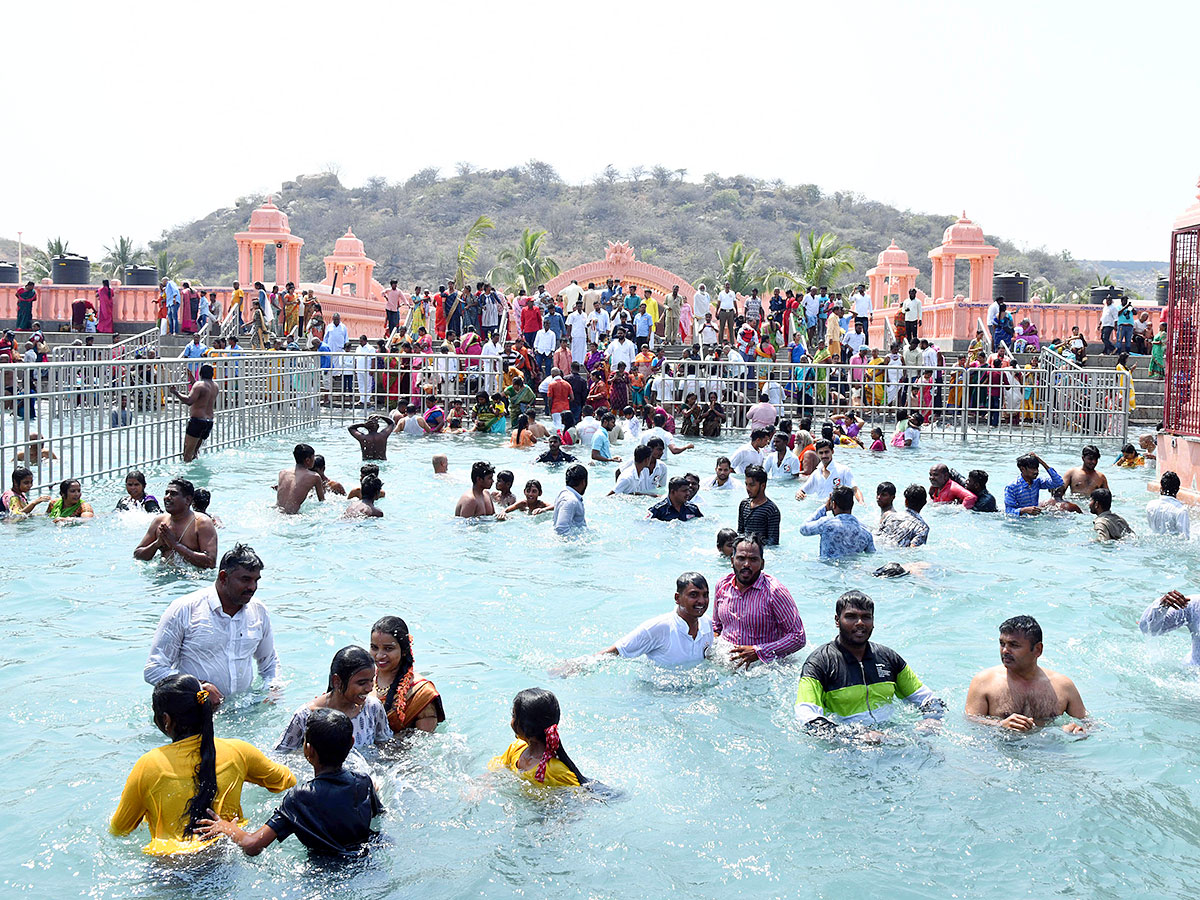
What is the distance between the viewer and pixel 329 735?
15.6 ft

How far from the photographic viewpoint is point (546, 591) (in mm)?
10234

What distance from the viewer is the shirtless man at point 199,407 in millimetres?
15695

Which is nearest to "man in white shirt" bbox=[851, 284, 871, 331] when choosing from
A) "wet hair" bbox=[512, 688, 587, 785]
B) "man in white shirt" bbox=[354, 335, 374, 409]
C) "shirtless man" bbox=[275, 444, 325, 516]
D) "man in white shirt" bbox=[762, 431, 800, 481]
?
"man in white shirt" bbox=[354, 335, 374, 409]

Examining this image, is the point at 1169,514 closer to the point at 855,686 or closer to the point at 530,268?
the point at 855,686

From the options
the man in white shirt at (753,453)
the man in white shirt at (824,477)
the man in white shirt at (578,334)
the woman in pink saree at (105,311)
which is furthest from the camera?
the woman in pink saree at (105,311)

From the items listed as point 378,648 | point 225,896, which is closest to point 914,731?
point 378,648

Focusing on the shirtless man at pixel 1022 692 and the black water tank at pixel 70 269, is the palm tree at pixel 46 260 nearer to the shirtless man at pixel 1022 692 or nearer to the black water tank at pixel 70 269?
the black water tank at pixel 70 269

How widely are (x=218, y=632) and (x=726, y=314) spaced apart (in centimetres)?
2271

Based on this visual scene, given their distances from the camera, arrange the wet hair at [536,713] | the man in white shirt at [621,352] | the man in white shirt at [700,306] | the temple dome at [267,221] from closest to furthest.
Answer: the wet hair at [536,713], the man in white shirt at [621,352], the man in white shirt at [700,306], the temple dome at [267,221]

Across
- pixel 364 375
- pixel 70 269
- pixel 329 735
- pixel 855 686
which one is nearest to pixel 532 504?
pixel 855 686

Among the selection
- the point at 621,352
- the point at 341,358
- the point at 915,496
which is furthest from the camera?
the point at 621,352

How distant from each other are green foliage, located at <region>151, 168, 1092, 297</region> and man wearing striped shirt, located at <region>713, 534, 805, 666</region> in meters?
73.1

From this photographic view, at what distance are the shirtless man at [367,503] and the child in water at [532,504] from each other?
1.43 m

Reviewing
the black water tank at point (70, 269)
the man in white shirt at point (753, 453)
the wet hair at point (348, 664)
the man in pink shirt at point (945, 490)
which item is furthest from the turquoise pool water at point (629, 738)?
the black water tank at point (70, 269)
